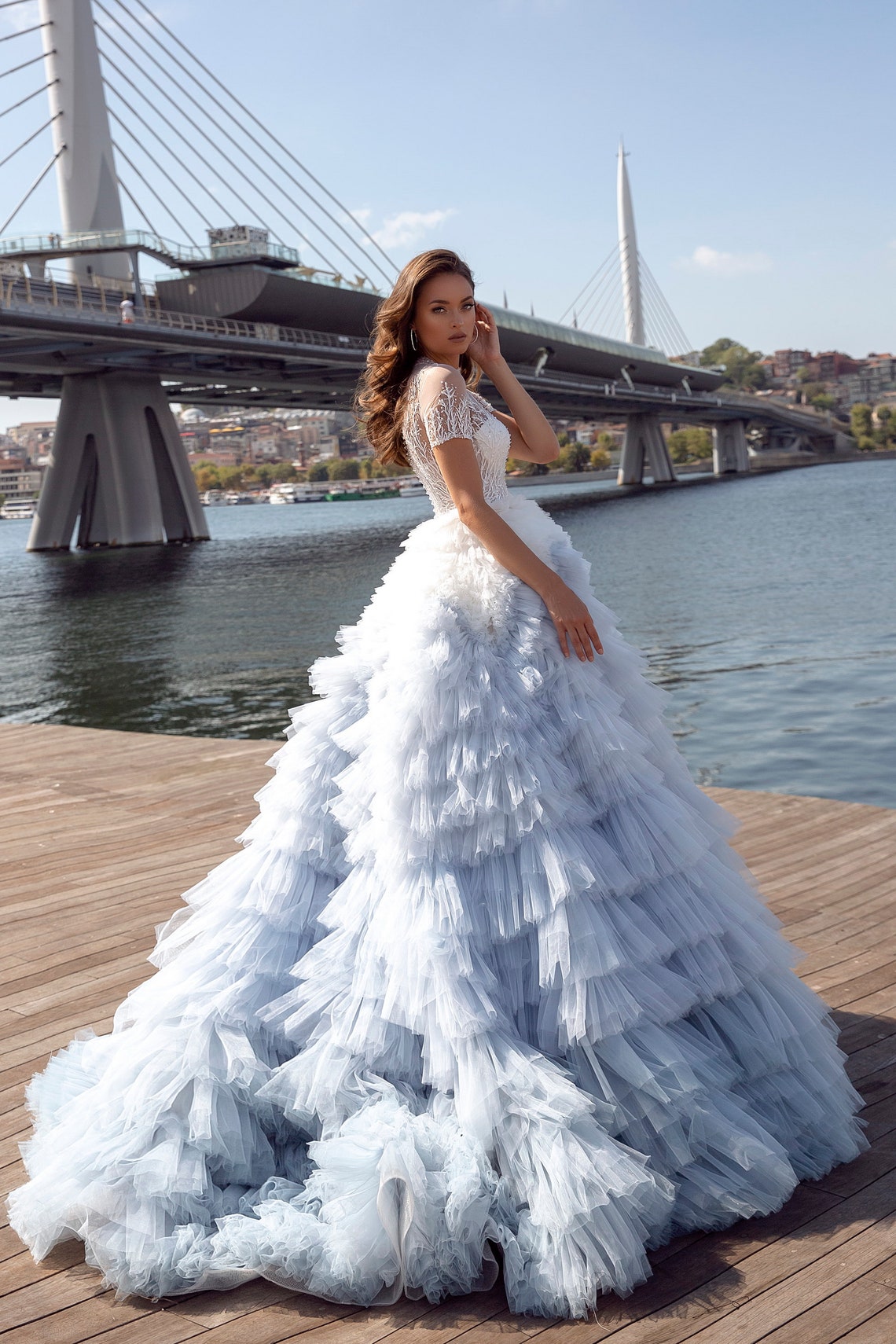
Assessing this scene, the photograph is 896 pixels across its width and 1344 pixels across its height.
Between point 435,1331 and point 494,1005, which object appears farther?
point 494,1005

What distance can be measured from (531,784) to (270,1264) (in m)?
0.97

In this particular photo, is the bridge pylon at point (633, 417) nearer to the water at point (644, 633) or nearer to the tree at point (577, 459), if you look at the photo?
the tree at point (577, 459)

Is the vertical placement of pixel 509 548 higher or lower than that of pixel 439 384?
lower

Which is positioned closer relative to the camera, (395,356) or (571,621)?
(571,621)

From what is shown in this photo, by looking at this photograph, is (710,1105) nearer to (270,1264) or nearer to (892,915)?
(270,1264)

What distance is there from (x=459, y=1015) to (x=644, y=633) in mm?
15923

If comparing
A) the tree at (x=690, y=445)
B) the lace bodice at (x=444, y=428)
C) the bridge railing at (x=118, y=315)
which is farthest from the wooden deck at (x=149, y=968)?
the tree at (x=690, y=445)

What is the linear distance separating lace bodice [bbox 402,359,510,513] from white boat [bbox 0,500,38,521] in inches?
4443

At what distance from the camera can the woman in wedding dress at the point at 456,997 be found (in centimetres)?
207

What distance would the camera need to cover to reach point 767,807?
5.19 m

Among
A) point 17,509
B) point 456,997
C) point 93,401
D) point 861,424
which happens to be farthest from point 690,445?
point 456,997

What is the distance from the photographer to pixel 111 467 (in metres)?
40.1

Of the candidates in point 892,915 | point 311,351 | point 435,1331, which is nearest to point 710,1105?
point 435,1331

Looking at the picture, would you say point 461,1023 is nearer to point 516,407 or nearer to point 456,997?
point 456,997
